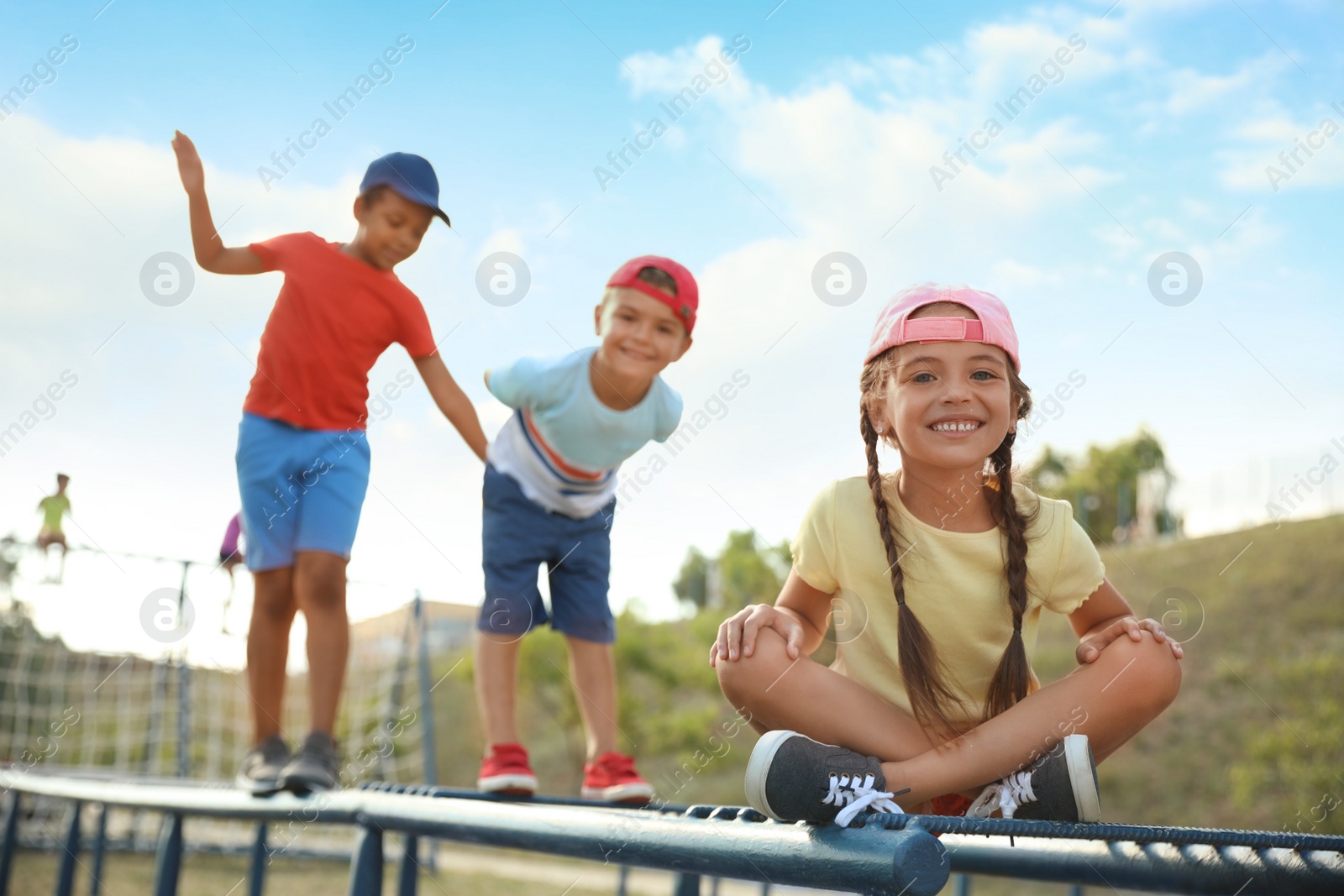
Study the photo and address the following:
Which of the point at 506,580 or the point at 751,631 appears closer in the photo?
the point at 751,631

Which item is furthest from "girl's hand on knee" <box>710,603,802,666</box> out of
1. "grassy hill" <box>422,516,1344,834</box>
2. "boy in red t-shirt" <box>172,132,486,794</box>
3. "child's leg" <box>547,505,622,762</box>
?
"grassy hill" <box>422,516,1344,834</box>

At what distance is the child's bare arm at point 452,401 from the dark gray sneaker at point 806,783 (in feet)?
4.33

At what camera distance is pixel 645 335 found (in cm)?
228

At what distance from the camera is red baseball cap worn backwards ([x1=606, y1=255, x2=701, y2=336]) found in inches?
87.8

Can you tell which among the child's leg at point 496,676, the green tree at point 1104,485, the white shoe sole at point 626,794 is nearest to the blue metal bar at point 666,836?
the child's leg at point 496,676

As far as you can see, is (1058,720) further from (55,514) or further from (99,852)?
(55,514)

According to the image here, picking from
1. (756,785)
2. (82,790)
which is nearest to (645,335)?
(756,785)

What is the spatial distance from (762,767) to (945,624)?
19.9 inches

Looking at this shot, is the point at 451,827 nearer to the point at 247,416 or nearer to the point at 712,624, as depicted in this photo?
the point at 247,416

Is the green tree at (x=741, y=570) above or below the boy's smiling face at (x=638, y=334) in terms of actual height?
above

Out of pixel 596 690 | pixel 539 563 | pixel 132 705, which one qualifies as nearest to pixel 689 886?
pixel 596 690

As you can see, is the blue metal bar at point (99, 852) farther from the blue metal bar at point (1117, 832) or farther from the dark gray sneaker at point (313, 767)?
the blue metal bar at point (1117, 832)

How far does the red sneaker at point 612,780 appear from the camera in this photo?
2316 millimetres

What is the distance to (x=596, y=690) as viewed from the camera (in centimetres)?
252
